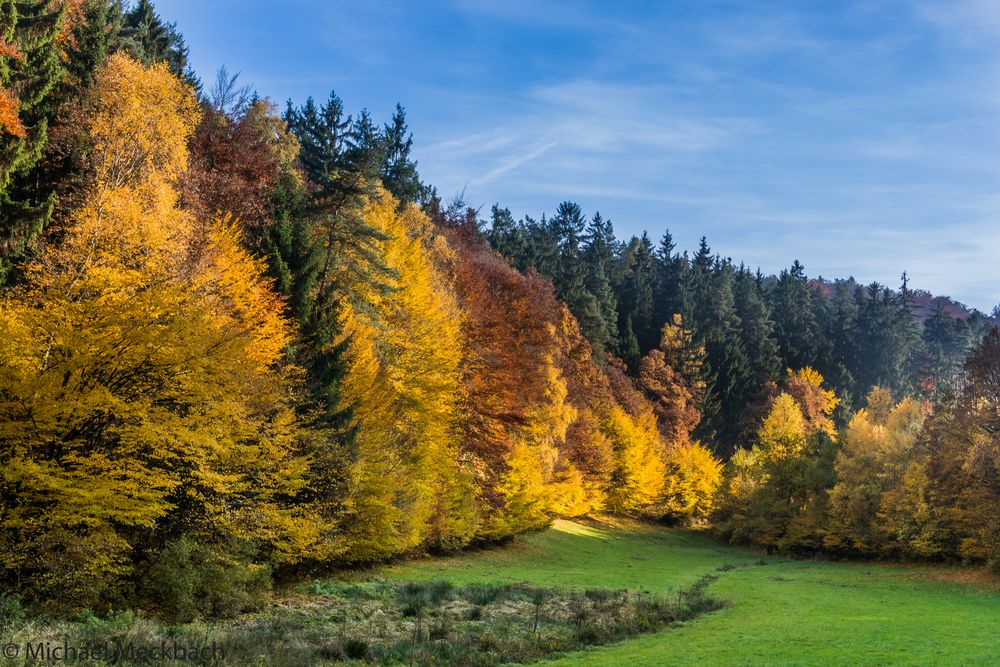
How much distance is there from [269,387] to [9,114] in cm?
→ 1318

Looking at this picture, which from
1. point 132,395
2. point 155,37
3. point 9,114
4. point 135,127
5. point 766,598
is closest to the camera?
point 132,395

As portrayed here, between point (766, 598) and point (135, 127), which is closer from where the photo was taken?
point (135, 127)

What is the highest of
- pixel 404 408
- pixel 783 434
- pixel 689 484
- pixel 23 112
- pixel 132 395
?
pixel 23 112

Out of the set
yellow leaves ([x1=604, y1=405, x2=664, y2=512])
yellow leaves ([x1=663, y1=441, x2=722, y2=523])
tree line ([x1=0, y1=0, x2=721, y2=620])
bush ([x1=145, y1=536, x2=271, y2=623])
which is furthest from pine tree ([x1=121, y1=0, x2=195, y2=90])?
yellow leaves ([x1=663, y1=441, x2=722, y2=523])

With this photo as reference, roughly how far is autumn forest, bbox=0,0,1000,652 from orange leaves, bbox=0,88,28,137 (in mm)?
218

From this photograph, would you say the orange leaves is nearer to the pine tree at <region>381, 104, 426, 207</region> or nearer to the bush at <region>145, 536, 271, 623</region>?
the bush at <region>145, 536, 271, 623</region>

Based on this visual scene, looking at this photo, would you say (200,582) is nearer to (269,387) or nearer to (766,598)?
(269,387)

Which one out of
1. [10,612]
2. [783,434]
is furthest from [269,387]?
[783,434]

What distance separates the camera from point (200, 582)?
2325 cm

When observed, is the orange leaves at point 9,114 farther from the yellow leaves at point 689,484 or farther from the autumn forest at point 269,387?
A: the yellow leaves at point 689,484

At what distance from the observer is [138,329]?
20.4 metres

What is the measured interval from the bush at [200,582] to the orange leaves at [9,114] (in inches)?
630

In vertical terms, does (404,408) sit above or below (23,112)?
below

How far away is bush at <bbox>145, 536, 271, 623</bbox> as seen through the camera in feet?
73.5
